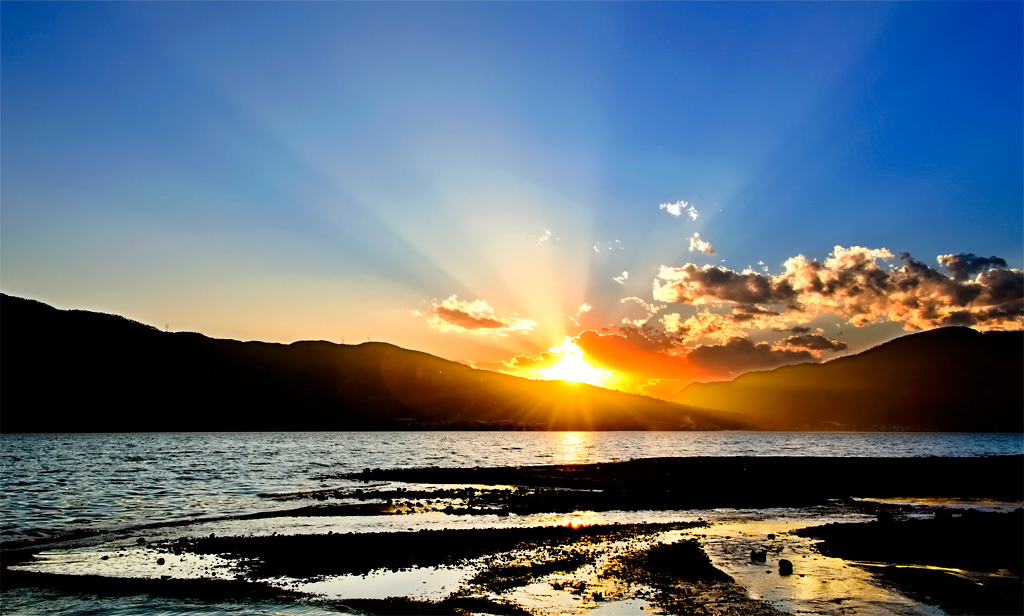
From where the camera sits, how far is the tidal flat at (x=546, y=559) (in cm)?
2291

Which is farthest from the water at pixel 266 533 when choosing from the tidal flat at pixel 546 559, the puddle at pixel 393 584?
the tidal flat at pixel 546 559

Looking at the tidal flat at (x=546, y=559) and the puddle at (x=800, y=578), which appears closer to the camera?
the puddle at (x=800, y=578)

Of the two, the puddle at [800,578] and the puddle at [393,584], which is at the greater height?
the puddle at [800,578]

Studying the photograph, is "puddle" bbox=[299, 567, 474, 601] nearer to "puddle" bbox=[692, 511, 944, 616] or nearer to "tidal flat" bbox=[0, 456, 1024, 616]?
"tidal flat" bbox=[0, 456, 1024, 616]

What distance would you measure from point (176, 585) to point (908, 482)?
241 ft

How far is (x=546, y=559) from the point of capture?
1174 inches

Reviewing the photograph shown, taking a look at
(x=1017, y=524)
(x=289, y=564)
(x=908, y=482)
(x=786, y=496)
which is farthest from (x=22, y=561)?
(x=908, y=482)

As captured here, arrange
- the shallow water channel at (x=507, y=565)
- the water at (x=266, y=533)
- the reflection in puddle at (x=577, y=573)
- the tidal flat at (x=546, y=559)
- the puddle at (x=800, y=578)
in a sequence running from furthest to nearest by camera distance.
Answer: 1. the tidal flat at (x=546, y=559)
2. the water at (x=266, y=533)
3. the reflection in puddle at (x=577, y=573)
4. the shallow water channel at (x=507, y=565)
5. the puddle at (x=800, y=578)

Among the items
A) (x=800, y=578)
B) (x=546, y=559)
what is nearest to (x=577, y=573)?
(x=546, y=559)

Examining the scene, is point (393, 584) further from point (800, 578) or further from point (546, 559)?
point (800, 578)

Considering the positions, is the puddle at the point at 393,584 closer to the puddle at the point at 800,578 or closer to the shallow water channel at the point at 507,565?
the shallow water channel at the point at 507,565

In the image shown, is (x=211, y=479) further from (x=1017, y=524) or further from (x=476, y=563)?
(x=1017, y=524)

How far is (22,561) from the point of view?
29844 millimetres

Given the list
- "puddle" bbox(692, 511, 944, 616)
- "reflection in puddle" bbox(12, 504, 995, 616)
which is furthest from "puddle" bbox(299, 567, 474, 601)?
"puddle" bbox(692, 511, 944, 616)
